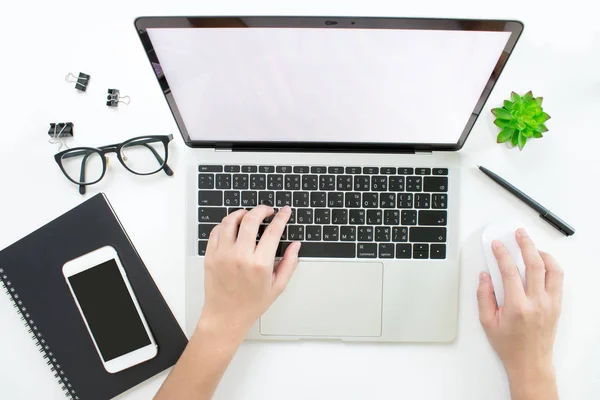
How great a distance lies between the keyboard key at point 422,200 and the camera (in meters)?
0.73

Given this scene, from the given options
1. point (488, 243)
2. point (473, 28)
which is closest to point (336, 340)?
point (488, 243)

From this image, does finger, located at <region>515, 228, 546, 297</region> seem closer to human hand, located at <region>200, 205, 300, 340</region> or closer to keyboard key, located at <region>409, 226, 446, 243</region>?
keyboard key, located at <region>409, 226, 446, 243</region>

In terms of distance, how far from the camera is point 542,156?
29.8 inches

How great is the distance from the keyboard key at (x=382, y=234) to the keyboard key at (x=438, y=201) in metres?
0.09

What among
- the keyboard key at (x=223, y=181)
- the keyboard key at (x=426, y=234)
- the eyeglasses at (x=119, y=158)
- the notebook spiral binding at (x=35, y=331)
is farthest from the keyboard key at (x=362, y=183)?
the notebook spiral binding at (x=35, y=331)

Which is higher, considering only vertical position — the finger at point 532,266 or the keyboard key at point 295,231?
the keyboard key at point 295,231

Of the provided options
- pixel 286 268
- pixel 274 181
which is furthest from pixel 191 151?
pixel 286 268

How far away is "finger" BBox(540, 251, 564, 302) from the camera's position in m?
0.73

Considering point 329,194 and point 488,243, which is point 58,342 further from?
point 488,243

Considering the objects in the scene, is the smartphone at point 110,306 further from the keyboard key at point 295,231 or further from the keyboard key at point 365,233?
the keyboard key at point 365,233

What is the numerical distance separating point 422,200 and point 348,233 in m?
0.13

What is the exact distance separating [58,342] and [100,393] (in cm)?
12

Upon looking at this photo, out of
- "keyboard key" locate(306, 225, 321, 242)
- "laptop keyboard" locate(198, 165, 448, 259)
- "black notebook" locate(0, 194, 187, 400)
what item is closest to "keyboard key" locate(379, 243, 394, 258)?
"laptop keyboard" locate(198, 165, 448, 259)

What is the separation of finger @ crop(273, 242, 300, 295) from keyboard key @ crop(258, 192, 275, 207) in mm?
80
